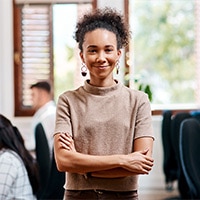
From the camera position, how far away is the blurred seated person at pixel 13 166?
268cm

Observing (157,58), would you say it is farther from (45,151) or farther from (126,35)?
(126,35)

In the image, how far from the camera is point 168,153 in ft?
17.3

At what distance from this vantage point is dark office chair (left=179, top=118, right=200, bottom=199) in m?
3.45

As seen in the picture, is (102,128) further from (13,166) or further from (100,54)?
(13,166)

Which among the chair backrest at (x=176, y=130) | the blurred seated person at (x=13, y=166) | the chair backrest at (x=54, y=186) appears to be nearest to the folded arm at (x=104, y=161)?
the blurred seated person at (x=13, y=166)

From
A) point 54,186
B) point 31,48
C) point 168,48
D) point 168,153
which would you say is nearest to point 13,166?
point 54,186

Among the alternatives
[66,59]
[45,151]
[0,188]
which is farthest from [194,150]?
[66,59]

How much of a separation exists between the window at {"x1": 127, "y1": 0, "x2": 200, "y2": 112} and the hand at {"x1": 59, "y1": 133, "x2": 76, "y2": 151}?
469 cm

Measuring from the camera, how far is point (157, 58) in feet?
21.6

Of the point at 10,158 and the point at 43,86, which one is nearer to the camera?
the point at 10,158

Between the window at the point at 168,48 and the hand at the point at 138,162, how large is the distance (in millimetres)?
4692

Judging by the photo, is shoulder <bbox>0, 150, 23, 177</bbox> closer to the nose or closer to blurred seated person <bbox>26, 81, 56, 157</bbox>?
the nose

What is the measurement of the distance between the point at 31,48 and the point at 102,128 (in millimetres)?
4078

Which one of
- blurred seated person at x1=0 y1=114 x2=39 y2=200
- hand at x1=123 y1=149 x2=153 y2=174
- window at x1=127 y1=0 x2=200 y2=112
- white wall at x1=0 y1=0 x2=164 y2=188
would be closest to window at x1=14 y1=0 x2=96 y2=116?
white wall at x1=0 y1=0 x2=164 y2=188
